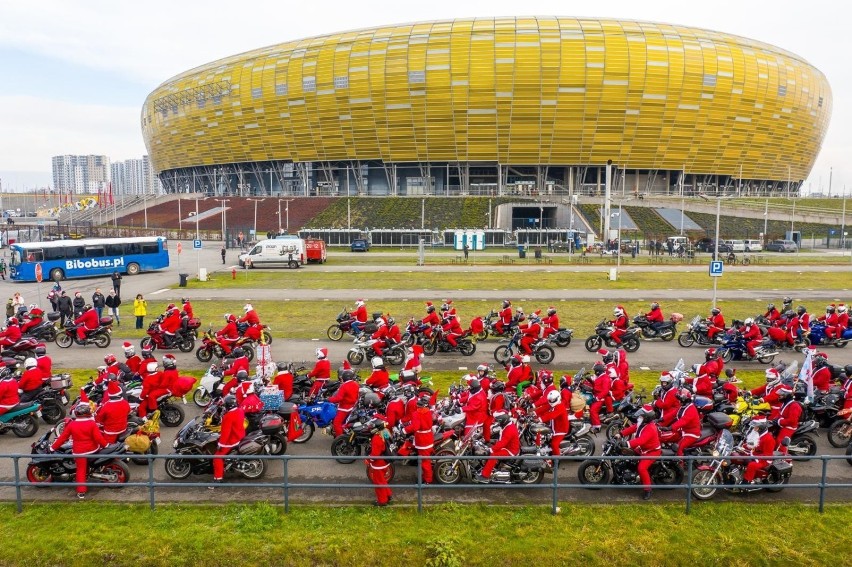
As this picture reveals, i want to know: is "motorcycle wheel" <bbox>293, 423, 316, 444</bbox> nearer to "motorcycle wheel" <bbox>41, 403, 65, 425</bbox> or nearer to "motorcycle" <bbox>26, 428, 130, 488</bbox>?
"motorcycle" <bbox>26, 428, 130, 488</bbox>

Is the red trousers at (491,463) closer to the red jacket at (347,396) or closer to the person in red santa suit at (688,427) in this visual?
the person in red santa suit at (688,427)

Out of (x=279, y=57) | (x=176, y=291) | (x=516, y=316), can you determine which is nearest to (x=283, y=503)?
(x=516, y=316)

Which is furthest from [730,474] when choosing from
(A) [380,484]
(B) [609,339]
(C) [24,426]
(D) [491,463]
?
(C) [24,426]

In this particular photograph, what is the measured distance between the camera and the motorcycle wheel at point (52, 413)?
43.6ft

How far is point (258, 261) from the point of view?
46125 millimetres

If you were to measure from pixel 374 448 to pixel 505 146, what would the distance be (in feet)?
253

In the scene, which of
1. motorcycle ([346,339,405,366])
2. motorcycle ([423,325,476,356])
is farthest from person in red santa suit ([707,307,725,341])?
motorcycle ([346,339,405,366])

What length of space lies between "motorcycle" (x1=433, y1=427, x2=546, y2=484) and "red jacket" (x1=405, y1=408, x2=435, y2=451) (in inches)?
25.0

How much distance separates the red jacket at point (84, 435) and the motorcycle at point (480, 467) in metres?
6.01

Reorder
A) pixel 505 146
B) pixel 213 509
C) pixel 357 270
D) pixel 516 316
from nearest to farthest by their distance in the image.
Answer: pixel 213 509 → pixel 516 316 → pixel 357 270 → pixel 505 146

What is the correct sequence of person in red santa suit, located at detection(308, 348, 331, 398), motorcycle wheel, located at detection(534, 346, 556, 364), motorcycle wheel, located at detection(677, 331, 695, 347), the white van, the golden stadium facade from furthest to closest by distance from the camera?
the golden stadium facade < the white van < motorcycle wheel, located at detection(677, 331, 695, 347) < motorcycle wheel, located at detection(534, 346, 556, 364) < person in red santa suit, located at detection(308, 348, 331, 398)

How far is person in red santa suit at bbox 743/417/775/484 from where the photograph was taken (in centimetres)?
969

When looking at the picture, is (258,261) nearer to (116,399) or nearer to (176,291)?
(176,291)

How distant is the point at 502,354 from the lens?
18797mm
